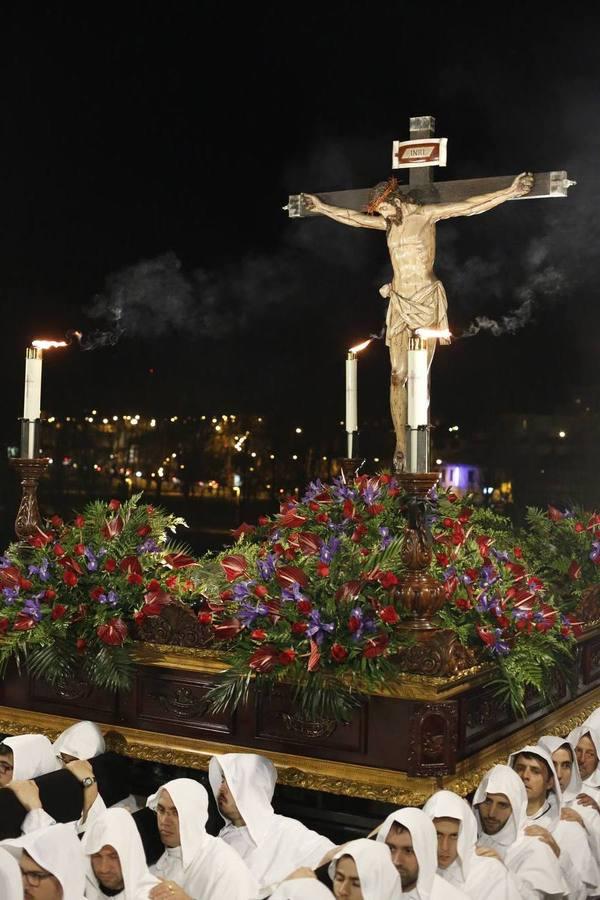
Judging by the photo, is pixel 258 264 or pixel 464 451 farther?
pixel 464 451

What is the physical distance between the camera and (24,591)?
21.4 feet

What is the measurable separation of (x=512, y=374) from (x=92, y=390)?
23.7ft

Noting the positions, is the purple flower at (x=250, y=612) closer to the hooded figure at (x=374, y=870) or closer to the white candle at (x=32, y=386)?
the hooded figure at (x=374, y=870)

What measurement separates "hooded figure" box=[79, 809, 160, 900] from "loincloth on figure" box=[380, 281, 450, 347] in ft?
14.8

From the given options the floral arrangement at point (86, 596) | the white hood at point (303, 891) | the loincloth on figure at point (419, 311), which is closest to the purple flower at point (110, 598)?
the floral arrangement at point (86, 596)

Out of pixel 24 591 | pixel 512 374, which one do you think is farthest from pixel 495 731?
pixel 512 374

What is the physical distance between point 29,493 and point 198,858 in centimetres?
307

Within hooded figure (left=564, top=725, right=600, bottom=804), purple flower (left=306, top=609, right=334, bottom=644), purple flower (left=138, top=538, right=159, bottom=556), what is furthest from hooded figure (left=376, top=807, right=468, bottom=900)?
purple flower (left=138, top=538, right=159, bottom=556)

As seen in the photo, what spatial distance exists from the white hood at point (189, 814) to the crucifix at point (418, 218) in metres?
3.78

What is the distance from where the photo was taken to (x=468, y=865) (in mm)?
4836

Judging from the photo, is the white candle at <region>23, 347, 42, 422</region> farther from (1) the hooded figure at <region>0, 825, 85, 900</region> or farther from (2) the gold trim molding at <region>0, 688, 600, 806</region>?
(1) the hooded figure at <region>0, 825, 85, 900</region>

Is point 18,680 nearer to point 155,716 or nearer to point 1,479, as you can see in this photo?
point 155,716

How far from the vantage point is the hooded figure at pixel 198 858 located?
15.5 feet

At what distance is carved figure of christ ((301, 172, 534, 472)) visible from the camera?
826 centimetres
